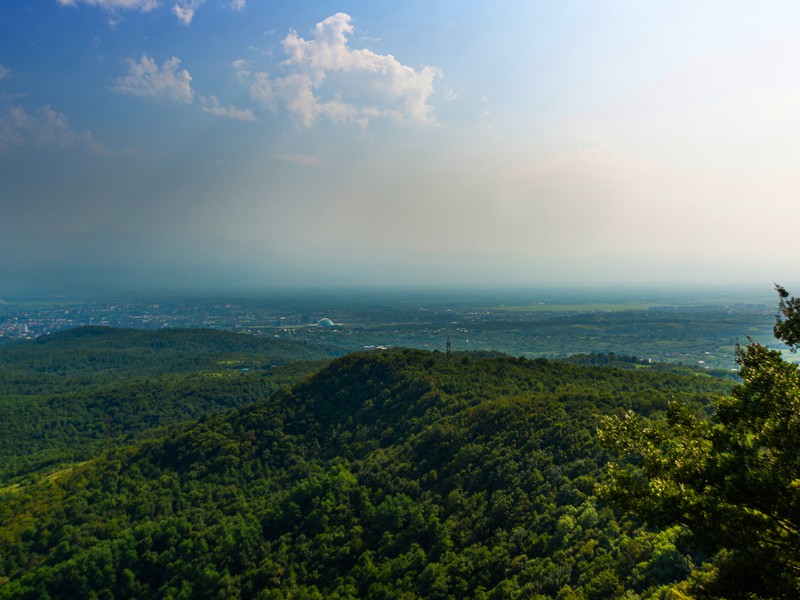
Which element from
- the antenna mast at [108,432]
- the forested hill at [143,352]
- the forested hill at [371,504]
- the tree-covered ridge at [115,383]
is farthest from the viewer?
the forested hill at [143,352]

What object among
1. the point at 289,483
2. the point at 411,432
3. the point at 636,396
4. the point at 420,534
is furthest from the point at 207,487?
the point at 636,396

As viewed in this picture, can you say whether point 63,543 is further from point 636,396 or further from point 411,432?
point 636,396

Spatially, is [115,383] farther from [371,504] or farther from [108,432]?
[371,504]

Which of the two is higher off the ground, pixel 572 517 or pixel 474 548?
pixel 572 517

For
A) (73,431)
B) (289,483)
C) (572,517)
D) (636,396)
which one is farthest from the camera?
(73,431)

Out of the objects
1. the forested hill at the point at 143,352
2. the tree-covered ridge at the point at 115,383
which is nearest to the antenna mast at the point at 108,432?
the tree-covered ridge at the point at 115,383

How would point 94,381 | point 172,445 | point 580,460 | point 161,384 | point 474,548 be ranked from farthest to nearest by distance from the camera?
point 94,381 → point 161,384 → point 172,445 → point 580,460 → point 474,548

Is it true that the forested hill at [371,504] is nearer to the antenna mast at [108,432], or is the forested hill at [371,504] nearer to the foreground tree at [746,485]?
the foreground tree at [746,485]
